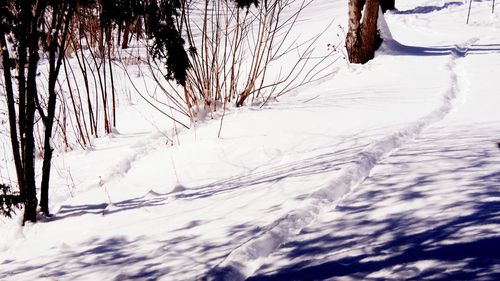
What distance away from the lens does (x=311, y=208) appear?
3.38 m

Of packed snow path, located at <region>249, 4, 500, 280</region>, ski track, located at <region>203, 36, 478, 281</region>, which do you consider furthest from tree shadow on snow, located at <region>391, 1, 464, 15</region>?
packed snow path, located at <region>249, 4, 500, 280</region>

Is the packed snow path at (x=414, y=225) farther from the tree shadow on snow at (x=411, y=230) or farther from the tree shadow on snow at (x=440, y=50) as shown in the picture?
the tree shadow on snow at (x=440, y=50)

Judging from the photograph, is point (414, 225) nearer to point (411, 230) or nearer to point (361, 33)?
point (411, 230)

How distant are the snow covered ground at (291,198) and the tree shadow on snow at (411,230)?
0.03 ft

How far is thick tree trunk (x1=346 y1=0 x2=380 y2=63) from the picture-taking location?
10.3 metres

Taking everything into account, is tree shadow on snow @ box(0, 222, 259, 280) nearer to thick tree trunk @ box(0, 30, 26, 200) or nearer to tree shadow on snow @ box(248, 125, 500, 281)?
tree shadow on snow @ box(248, 125, 500, 281)

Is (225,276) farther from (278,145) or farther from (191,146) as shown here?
(191,146)

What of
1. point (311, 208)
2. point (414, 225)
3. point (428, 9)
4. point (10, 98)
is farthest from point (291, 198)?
point (428, 9)

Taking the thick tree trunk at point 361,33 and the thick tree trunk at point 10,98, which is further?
the thick tree trunk at point 361,33

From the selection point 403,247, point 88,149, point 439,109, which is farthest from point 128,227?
point 439,109

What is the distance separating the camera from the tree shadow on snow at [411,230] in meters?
2.56

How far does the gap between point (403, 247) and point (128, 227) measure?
1814mm

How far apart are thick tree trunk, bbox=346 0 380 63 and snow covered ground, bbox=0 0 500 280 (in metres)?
3.32

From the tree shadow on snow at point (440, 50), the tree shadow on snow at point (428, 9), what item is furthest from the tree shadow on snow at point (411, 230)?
the tree shadow on snow at point (428, 9)
